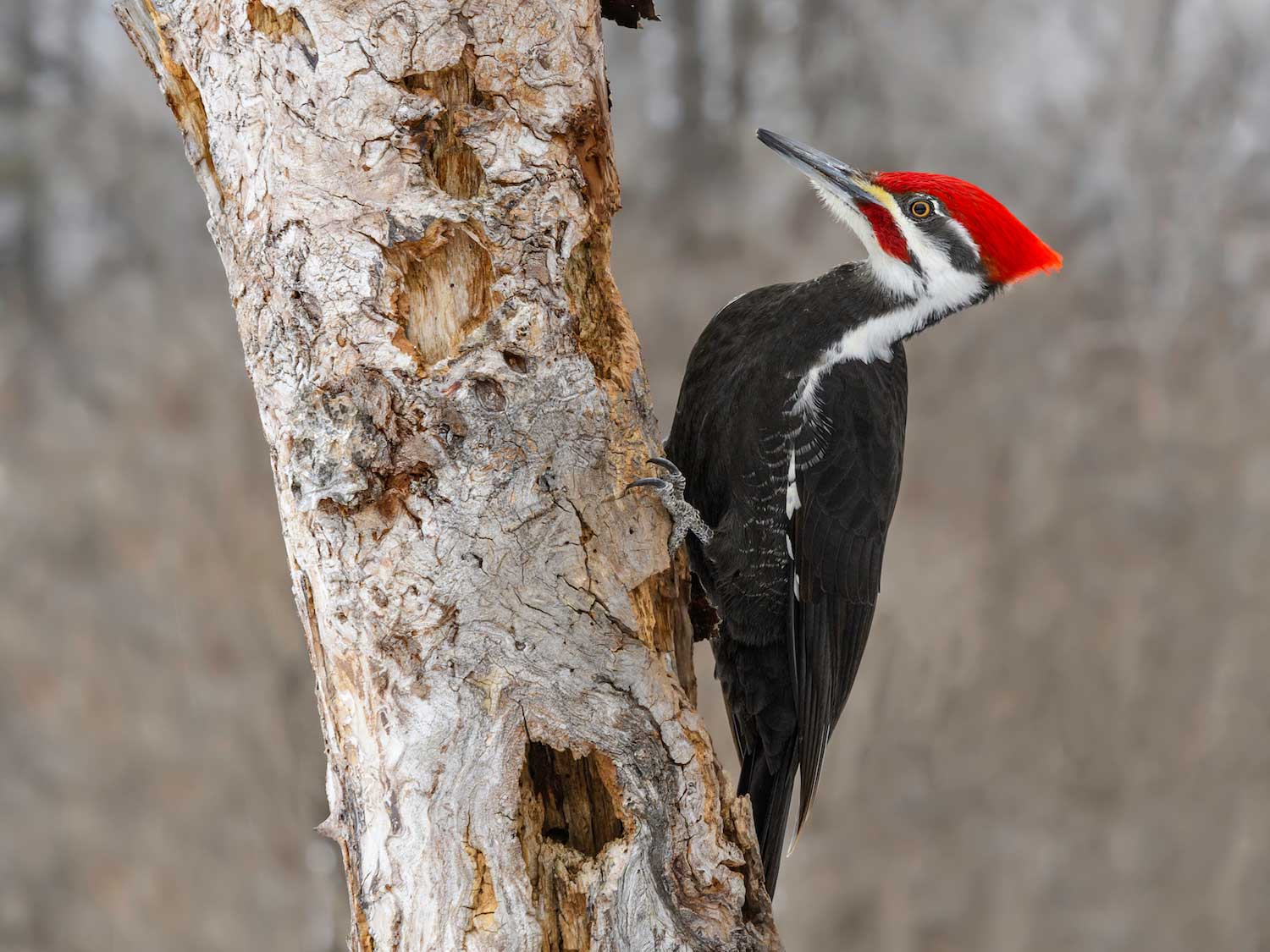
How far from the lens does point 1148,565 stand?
12.3 ft

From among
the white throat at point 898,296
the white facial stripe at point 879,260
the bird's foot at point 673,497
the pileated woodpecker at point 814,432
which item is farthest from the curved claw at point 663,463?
the white facial stripe at point 879,260

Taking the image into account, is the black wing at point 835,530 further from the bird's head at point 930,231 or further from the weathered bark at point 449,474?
the weathered bark at point 449,474

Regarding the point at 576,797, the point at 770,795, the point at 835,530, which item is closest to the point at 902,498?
the point at 835,530

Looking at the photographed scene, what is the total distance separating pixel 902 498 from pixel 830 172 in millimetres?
1792

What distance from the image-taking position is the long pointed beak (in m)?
2.14

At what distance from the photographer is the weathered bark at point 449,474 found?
1.39 metres

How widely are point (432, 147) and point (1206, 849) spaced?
3726mm

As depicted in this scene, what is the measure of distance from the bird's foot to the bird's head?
0.67 meters

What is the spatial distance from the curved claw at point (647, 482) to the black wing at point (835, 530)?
53 cm

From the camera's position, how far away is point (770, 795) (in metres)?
2.19

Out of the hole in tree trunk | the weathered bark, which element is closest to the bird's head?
the weathered bark

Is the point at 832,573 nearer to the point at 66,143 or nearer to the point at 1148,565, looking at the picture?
the point at 1148,565

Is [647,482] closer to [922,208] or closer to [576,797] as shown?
[576,797]

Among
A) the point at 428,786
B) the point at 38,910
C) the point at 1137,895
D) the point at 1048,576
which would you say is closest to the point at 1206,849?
the point at 1137,895
